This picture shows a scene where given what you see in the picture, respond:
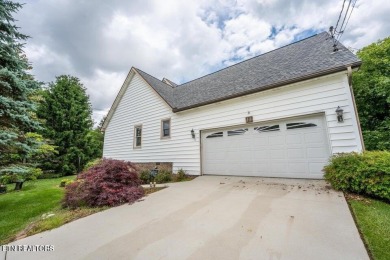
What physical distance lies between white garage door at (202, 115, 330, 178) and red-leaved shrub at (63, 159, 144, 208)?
3856 mm

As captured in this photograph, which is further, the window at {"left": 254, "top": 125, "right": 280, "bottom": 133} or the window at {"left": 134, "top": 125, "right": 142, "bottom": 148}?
the window at {"left": 134, "top": 125, "right": 142, "bottom": 148}

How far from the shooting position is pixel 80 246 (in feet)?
9.07

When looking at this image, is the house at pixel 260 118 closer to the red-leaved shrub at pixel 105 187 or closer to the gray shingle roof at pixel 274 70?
the gray shingle roof at pixel 274 70

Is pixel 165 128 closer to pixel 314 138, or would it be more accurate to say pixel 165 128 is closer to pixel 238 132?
pixel 238 132

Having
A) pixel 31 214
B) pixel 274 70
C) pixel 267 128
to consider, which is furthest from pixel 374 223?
pixel 31 214

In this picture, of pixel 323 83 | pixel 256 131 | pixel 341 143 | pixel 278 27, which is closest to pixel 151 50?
pixel 278 27

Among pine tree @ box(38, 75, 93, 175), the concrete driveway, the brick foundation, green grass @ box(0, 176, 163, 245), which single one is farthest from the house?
pine tree @ box(38, 75, 93, 175)

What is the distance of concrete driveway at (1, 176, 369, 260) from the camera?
2.34 m

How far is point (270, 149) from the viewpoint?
6840 millimetres

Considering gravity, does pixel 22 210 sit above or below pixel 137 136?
below

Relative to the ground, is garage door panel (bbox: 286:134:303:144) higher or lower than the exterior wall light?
lower

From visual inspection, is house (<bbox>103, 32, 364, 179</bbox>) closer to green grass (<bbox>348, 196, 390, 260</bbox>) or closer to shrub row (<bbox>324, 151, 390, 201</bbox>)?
shrub row (<bbox>324, 151, 390, 201</bbox>)

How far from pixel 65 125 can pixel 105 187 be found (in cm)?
1504

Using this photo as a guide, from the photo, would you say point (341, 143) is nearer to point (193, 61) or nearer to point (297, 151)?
point (297, 151)
